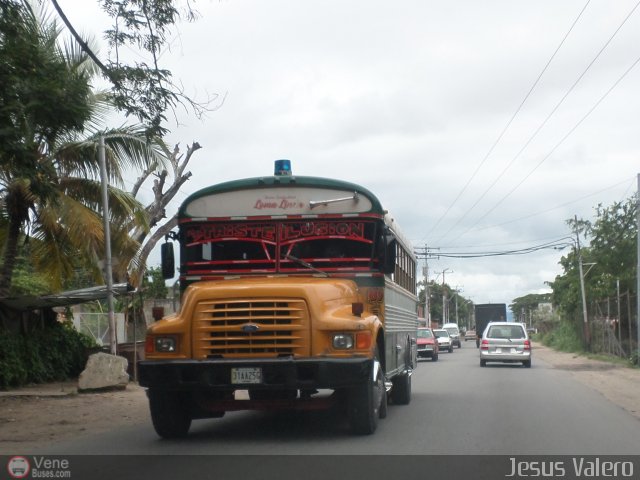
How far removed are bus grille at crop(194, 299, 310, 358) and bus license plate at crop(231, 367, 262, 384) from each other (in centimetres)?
20

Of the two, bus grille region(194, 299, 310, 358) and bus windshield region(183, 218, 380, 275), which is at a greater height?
bus windshield region(183, 218, 380, 275)

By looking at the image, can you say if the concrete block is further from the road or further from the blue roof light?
the blue roof light

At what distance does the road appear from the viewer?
10116mm

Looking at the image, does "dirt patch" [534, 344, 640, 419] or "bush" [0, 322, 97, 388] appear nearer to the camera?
"dirt patch" [534, 344, 640, 419]

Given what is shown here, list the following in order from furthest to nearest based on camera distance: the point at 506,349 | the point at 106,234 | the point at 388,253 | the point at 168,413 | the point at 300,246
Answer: the point at 506,349
the point at 106,234
the point at 388,253
the point at 300,246
the point at 168,413

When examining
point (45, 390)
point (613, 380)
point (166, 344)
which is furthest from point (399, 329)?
point (613, 380)

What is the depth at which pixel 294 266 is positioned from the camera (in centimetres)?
1166

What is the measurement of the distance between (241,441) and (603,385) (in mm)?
13748

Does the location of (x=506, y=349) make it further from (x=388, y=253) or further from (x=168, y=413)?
(x=168, y=413)

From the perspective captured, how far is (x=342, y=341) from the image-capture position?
10.4 m

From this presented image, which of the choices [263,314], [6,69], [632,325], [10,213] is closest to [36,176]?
[6,69]

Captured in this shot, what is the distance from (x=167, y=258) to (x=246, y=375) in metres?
2.38

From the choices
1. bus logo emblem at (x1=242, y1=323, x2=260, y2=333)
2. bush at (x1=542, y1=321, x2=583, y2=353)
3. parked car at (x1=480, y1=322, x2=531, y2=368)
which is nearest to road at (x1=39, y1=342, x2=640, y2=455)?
bus logo emblem at (x1=242, y1=323, x2=260, y2=333)

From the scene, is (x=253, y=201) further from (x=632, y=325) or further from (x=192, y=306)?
(x=632, y=325)
